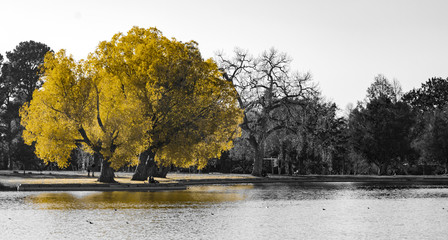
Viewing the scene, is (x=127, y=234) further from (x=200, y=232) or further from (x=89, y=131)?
(x=89, y=131)

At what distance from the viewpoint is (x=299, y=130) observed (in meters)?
68.7

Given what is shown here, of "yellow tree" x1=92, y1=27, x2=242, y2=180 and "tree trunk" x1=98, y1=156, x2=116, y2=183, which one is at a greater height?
"yellow tree" x1=92, y1=27, x2=242, y2=180

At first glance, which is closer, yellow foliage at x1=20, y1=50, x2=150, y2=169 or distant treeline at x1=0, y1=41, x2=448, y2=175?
yellow foliage at x1=20, y1=50, x2=150, y2=169

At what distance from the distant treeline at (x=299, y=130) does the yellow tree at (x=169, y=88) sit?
9.97 metres

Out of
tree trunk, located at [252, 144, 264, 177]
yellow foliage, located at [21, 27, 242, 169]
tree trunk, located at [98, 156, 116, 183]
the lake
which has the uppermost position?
yellow foliage, located at [21, 27, 242, 169]

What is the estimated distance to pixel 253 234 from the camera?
55.9ft

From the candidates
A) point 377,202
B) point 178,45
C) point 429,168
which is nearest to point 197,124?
point 178,45

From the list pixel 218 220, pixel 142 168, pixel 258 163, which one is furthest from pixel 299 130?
pixel 218 220

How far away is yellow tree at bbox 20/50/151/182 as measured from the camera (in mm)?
43281

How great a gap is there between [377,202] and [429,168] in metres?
59.7

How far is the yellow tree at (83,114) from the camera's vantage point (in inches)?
1704

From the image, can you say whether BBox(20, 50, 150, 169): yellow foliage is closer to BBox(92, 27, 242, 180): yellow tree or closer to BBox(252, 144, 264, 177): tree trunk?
BBox(92, 27, 242, 180): yellow tree

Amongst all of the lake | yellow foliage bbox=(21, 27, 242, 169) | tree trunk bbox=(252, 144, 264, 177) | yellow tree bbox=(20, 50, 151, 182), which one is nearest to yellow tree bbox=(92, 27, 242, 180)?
yellow foliage bbox=(21, 27, 242, 169)

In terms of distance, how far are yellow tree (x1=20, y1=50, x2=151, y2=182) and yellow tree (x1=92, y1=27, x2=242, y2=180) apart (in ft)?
3.68
